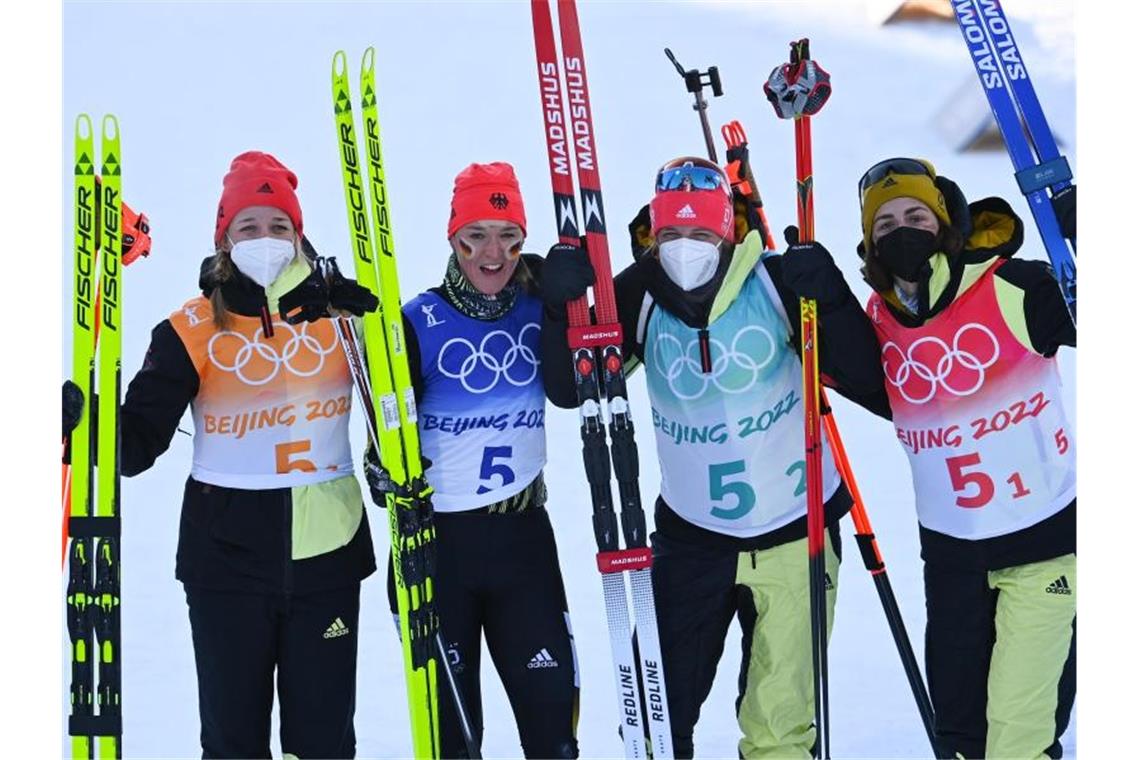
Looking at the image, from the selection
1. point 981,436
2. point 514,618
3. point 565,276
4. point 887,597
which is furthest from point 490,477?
point 981,436

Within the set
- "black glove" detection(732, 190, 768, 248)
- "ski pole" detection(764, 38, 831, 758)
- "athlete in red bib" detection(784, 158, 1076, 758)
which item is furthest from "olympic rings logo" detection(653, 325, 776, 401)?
"black glove" detection(732, 190, 768, 248)

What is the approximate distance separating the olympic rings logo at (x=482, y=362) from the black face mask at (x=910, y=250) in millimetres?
928

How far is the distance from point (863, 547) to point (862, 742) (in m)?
1.07

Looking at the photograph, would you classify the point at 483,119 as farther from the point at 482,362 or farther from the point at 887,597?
the point at 887,597

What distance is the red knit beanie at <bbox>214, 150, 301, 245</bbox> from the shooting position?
11.0ft

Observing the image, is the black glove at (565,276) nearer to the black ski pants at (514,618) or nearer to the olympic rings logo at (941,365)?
the black ski pants at (514,618)

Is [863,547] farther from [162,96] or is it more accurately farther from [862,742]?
[162,96]

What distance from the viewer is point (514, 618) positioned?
342cm

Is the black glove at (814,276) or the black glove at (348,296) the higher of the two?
the black glove at (348,296)

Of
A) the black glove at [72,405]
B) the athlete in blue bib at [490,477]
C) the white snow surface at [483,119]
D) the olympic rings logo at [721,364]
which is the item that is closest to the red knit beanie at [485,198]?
the athlete in blue bib at [490,477]

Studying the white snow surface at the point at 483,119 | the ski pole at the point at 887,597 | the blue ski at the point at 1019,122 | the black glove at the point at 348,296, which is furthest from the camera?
the white snow surface at the point at 483,119

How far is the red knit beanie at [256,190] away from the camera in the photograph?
11.0 ft

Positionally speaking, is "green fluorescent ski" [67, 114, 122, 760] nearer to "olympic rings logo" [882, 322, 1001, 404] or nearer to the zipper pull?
the zipper pull
